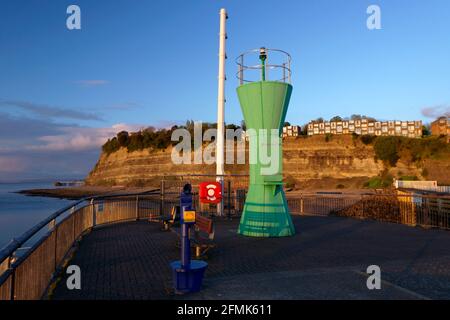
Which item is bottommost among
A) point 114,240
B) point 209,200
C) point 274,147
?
point 114,240

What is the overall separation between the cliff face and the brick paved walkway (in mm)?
62491

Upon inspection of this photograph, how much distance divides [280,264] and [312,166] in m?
79.9

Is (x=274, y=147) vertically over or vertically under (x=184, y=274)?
over

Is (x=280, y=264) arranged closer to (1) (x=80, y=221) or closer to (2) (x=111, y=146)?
(1) (x=80, y=221)

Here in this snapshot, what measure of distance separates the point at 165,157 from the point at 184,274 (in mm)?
90734

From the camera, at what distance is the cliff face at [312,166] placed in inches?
3152

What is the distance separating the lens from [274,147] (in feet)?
41.1

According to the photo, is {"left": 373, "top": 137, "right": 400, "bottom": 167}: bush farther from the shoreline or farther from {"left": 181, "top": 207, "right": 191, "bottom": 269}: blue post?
{"left": 181, "top": 207, "right": 191, "bottom": 269}: blue post

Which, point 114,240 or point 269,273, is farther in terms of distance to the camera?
point 114,240

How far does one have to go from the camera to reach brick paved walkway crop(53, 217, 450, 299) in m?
6.25

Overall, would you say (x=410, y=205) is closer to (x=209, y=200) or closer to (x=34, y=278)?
(x=209, y=200)

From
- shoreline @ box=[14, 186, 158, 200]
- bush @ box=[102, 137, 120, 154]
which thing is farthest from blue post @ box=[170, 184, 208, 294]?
bush @ box=[102, 137, 120, 154]
